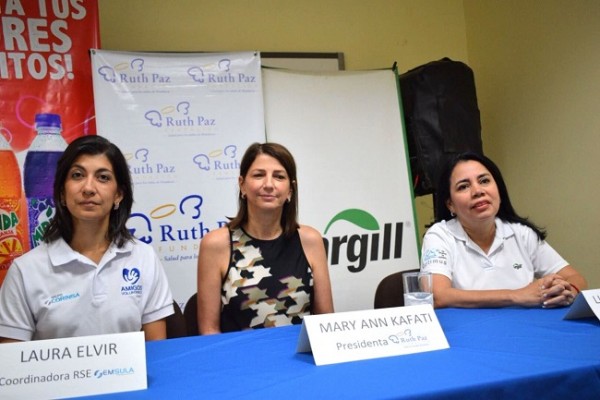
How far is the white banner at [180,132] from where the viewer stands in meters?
2.81

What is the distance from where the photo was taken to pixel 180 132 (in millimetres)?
2896

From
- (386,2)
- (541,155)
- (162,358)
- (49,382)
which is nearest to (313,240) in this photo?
(162,358)

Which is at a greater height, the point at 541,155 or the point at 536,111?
the point at 536,111

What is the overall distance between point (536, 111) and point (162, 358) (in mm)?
2868

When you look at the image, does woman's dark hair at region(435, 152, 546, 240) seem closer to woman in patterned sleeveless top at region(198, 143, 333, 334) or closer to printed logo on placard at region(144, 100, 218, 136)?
woman in patterned sleeveless top at region(198, 143, 333, 334)

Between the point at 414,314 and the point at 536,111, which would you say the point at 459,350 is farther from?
the point at 536,111

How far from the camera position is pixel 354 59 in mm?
3639

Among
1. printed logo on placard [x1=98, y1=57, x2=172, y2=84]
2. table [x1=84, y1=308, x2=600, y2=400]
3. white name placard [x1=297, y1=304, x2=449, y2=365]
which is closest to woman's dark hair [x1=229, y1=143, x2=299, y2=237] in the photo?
table [x1=84, y1=308, x2=600, y2=400]

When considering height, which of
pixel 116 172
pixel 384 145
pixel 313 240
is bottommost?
pixel 313 240

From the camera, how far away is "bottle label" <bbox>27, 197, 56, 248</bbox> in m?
2.60

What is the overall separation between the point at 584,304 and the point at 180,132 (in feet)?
7.20

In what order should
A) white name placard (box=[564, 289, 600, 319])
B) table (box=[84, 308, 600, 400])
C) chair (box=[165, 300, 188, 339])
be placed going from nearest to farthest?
1. table (box=[84, 308, 600, 400])
2. white name placard (box=[564, 289, 600, 319])
3. chair (box=[165, 300, 188, 339])

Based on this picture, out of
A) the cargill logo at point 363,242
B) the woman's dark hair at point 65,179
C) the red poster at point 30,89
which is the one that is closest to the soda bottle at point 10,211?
the red poster at point 30,89

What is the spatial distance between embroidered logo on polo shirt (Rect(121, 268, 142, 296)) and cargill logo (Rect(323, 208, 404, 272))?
161 cm
